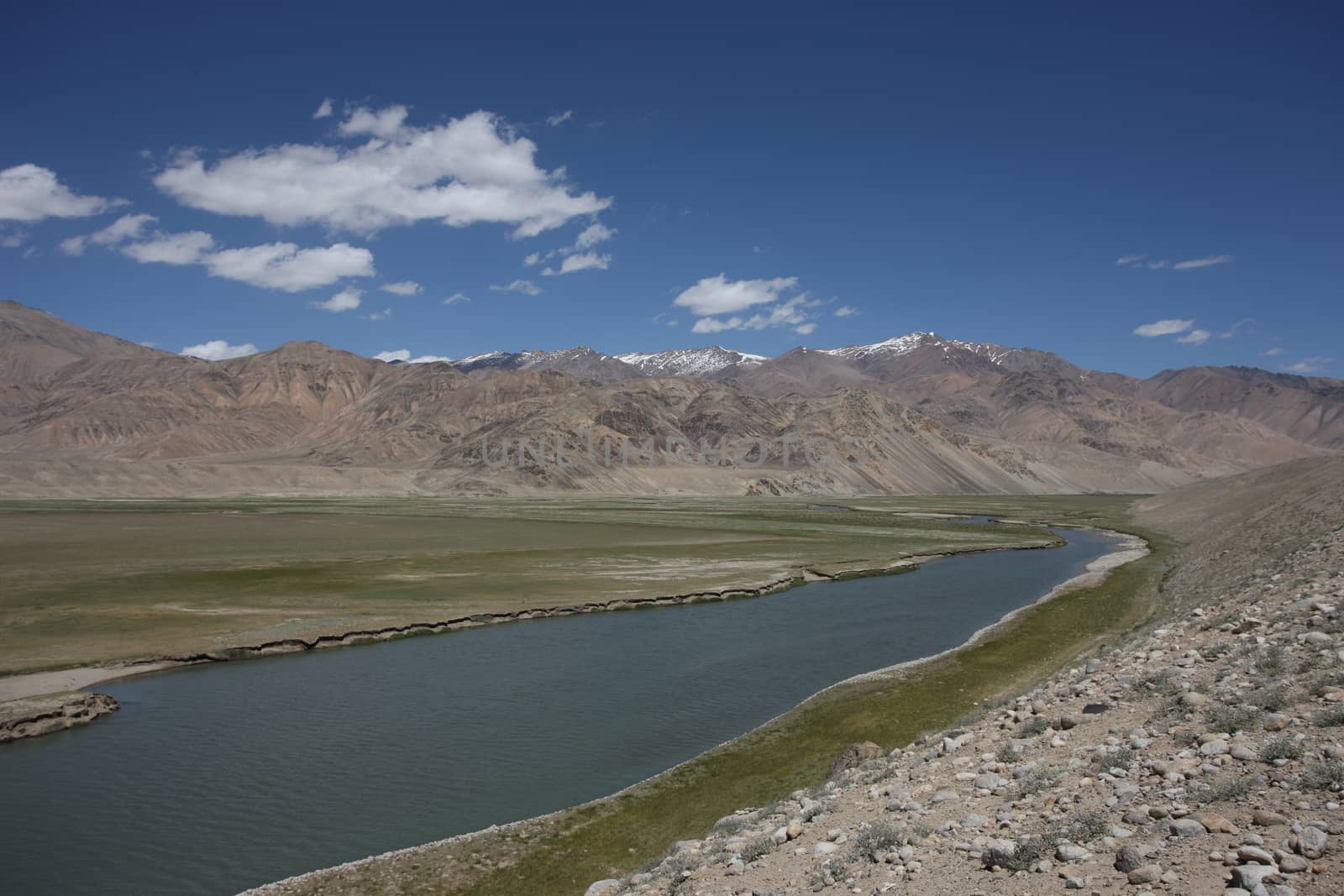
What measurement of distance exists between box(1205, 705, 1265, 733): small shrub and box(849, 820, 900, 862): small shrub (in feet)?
16.1

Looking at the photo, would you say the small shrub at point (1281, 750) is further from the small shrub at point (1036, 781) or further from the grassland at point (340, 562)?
the grassland at point (340, 562)

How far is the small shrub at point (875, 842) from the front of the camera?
1073cm

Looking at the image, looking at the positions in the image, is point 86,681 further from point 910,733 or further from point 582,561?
point 582,561

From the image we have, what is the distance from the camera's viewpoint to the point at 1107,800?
10.3 metres

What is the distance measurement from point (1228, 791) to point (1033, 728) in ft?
17.5

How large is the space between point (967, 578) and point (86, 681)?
2185 inches

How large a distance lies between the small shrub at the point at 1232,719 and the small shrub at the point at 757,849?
6.47m

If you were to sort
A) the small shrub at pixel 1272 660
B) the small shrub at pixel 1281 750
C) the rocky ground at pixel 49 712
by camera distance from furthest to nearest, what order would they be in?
the rocky ground at pixel 49 712
the small shrub at pixel 1272 660
the small shrub at pixel 1281 750

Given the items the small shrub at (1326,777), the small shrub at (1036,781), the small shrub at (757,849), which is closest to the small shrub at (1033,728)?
the small shrub at (1036,781)

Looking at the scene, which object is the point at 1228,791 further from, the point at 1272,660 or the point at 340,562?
the point at 340,562

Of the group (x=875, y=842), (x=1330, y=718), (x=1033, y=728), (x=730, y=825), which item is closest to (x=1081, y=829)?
(x=875, y=842)

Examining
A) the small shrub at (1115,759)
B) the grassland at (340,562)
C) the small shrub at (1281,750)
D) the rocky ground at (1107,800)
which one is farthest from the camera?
the grassland at (340,562)

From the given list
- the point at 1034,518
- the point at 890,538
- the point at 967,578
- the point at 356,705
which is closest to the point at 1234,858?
the point at 356,705

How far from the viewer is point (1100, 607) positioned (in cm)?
4472
